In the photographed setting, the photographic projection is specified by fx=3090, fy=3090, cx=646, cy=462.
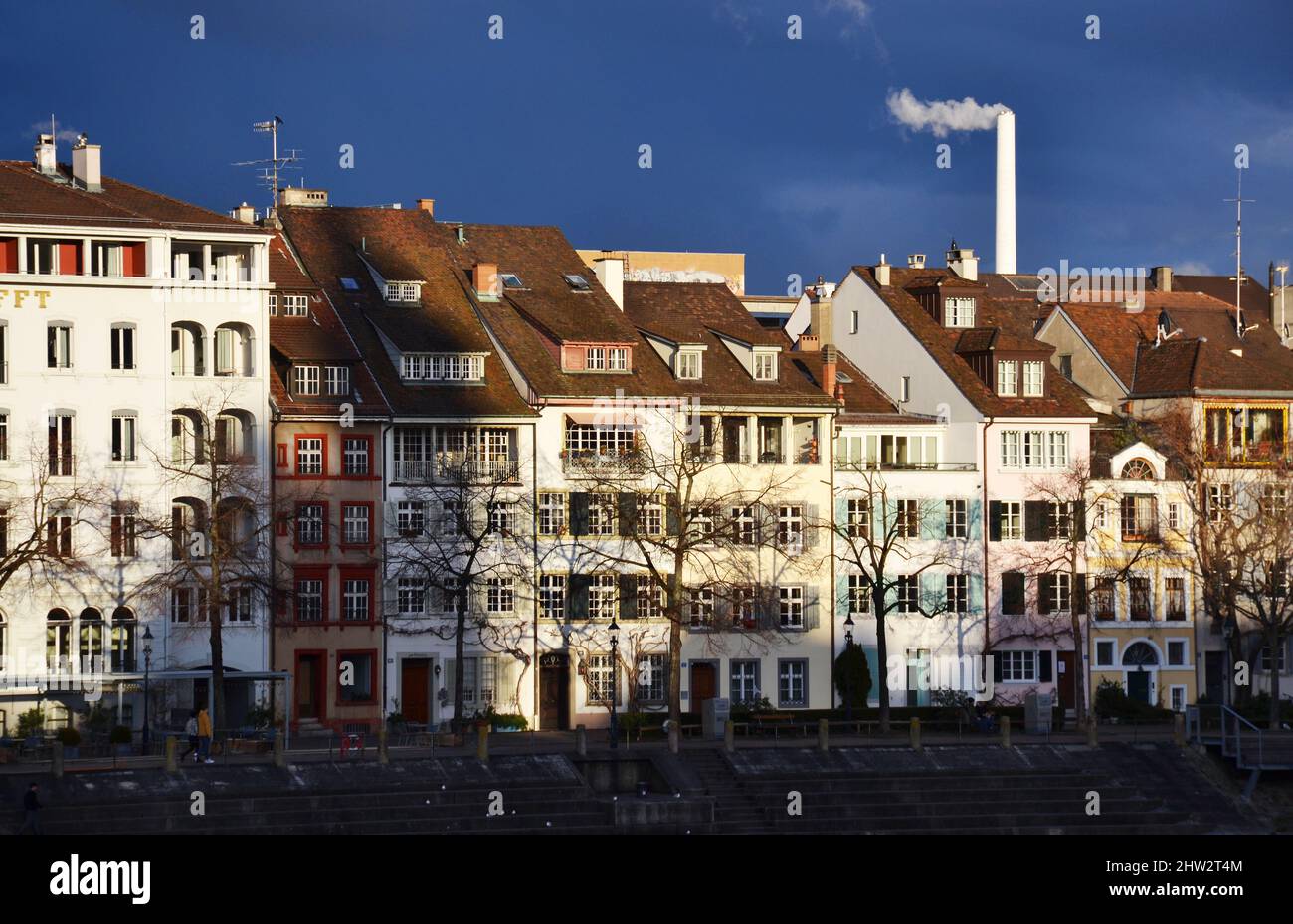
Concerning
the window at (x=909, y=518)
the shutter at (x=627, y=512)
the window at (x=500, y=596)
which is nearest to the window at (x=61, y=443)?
the window at (x=500, y=596)

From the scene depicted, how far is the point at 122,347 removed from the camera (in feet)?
320

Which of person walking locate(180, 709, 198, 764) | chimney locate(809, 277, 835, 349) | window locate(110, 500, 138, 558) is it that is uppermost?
chimney locate(809, 277, 835, 349)

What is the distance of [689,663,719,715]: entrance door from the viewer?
4166 inches

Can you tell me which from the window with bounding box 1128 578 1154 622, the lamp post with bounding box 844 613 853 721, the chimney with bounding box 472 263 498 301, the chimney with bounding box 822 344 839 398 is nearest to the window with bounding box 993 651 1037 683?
the window with bounding box 1128 578 1154 622

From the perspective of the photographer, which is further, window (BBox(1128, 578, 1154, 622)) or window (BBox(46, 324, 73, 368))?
window (BBox(1128, 578, 1154, 622))

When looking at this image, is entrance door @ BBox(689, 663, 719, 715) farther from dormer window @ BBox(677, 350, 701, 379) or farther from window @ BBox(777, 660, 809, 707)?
dormer window @ BBox(677, 350, 701, 379)

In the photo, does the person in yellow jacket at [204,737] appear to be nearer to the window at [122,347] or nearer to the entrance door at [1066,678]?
the window at [122,347]

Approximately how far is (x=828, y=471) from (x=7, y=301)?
1149 inches

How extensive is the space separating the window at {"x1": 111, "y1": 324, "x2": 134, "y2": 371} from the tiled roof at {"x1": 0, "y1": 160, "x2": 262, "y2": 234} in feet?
10.7

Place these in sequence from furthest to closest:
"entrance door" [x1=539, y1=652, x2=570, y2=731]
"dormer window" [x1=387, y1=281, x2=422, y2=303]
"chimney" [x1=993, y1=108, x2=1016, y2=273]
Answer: "chimney" [x1=993, y1=108, x2=1016, y2=273]
"dormer window" [x1=387, y1=281, x2=422, y2=303]
"entrance door" [x1=539, y1=652, x2=570, y2=731]

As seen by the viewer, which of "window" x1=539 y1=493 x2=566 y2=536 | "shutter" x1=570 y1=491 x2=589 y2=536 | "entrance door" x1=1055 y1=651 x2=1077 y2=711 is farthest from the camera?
"entrance door" x1=1055 y1=651 x2=1077 y2=711

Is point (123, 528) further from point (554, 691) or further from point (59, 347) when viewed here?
point (554, 691)
